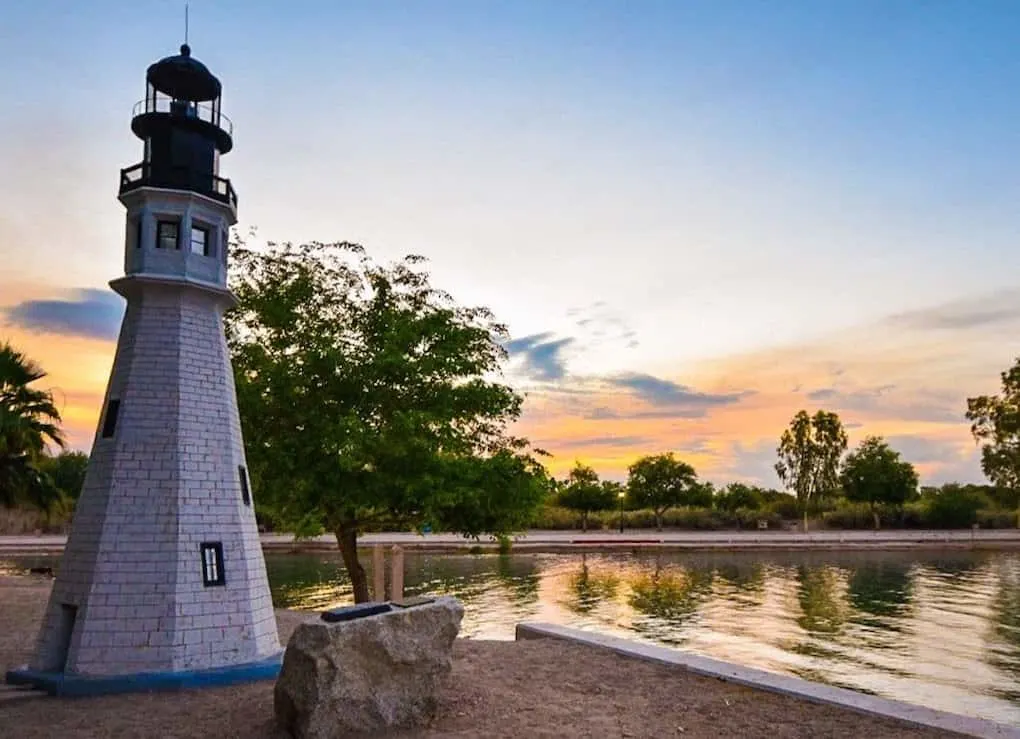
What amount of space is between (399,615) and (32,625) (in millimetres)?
13128

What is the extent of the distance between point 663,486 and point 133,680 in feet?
192

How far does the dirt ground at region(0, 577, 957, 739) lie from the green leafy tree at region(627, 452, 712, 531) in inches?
2166

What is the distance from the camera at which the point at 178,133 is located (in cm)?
1378

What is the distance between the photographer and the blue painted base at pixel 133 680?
37.7 ft

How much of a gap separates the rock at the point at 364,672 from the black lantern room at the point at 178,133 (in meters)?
8.27

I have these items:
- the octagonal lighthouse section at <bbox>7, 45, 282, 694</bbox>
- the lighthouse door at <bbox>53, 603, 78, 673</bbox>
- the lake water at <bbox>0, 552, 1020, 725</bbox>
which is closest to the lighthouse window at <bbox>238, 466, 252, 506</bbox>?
the octagonal lighthouse section at <bbox>7, 45, 282, 694</bbox>

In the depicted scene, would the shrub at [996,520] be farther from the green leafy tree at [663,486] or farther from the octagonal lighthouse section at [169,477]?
the octagonal lighthouse section at [169,477]

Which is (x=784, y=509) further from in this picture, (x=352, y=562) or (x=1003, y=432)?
(x=352, y=562)

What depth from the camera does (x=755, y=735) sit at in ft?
30.2

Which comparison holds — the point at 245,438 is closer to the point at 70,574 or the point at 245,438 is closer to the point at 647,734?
the point at 70,574

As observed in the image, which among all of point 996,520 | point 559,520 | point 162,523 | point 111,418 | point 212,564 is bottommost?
point 996,520

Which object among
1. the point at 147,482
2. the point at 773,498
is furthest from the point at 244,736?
the point at 773,498

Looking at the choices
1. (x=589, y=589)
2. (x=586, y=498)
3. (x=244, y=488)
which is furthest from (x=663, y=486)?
(x=244, y=488)

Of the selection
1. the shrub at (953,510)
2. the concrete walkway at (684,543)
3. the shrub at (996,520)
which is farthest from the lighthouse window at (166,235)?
the shrub at (996,520)
